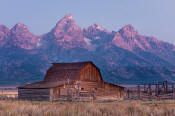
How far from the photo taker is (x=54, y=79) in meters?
43.7

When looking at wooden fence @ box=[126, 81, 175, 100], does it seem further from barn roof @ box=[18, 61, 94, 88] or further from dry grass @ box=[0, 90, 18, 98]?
dry grass @ box=[0, 90, 18, 98]

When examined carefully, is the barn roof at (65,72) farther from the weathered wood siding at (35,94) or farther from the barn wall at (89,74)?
the weathered wood siding at (35,94)

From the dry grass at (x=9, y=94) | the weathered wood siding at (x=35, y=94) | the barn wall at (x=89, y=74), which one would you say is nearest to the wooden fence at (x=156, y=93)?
the barn wall at (x=89, y=74)

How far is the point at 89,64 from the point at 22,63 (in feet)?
524

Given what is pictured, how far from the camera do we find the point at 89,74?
4375 centimetres

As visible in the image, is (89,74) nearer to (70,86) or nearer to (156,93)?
(70,86)

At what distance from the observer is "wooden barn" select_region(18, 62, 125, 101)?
123ft

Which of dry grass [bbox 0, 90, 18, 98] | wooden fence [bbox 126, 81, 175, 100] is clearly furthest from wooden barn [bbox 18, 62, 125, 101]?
dry grass [bbox 0, 90, 18, 98]

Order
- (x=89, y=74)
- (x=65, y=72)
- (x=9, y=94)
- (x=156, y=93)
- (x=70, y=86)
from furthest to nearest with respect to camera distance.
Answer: (x=9, y=94) < (x=89, y=74) < (x=65, y=72) < (x=156, y=93) < (x=70, y=86)

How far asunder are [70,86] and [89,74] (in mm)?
5790

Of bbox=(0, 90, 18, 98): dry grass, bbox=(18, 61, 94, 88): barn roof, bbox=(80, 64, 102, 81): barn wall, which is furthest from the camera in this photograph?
bbox=(0, 90, 18, 98): dry grass

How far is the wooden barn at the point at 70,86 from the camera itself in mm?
37469

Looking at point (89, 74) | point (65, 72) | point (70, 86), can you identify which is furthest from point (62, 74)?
point (70, 86)

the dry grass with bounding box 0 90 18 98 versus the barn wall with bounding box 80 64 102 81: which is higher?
the barn wall with bounding box 80 64 102 81
